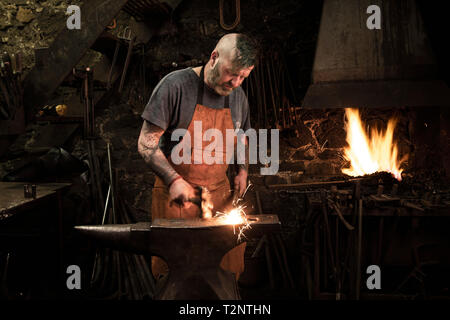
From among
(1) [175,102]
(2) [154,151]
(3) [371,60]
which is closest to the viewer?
(2) [154,151]

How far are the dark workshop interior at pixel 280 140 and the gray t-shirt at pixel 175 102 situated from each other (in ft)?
4.54

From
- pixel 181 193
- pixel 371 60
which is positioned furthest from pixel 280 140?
pixel 181 193

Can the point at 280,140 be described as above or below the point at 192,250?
above

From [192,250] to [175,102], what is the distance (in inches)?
39.2

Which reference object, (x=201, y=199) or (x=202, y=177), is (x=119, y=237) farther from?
(x=202, y=177)

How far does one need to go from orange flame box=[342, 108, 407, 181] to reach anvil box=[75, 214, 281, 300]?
2859 millimetres

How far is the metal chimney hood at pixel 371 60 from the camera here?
3.74 metres

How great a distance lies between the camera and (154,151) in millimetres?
2275

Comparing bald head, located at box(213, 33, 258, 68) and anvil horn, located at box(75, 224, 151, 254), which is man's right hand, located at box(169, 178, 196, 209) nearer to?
anvil horn, located at box(75, 224, 151, 254)

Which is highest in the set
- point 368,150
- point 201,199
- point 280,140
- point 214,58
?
point 214,58

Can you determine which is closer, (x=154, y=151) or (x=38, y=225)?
(x=154, y=151)

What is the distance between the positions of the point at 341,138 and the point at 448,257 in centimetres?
163
